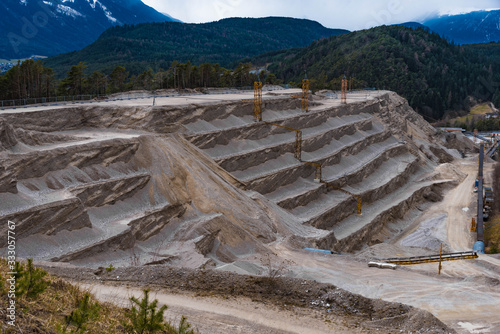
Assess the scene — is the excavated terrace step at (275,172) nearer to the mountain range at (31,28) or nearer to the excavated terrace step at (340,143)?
the excavated terrace step at (340,143)

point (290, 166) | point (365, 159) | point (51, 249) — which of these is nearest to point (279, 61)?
point (365, 159)

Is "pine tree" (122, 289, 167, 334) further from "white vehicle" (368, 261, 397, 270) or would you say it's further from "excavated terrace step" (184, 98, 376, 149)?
"excavated terrace step" (184, 98, 376, 149)

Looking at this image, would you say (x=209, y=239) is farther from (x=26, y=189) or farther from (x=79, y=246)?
(x=26, y=189)

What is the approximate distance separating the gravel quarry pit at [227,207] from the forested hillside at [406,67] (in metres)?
74.4

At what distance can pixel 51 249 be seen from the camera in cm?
2473

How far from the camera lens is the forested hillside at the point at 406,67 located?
142250 millimetres

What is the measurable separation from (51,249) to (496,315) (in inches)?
802

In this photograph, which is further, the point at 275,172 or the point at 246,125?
the point at 246,125

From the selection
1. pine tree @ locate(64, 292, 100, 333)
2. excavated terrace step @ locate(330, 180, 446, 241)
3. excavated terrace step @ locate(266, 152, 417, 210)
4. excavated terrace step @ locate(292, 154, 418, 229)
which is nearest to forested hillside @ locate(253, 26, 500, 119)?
excavated terrace step @ locate(292, 154, 418, 229)

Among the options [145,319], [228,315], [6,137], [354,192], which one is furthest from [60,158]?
[354,192]

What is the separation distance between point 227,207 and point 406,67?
12729cm

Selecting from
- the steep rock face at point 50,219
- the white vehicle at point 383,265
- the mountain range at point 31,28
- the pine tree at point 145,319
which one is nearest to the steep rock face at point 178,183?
the steep rock face at point 50,219

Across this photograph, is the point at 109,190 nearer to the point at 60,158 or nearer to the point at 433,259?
the point at 60,158

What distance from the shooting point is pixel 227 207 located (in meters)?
34.9
